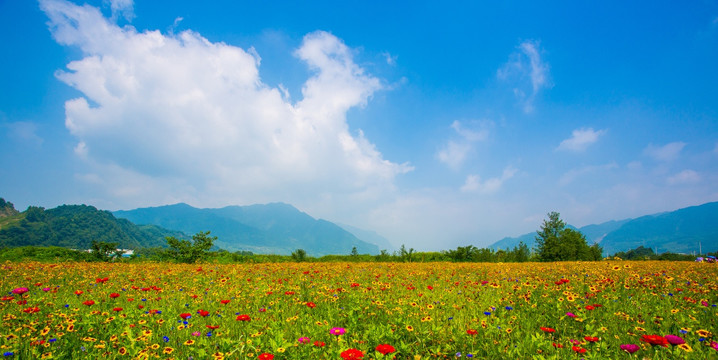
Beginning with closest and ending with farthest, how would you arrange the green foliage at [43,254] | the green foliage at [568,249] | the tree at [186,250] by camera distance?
the green foliage at [43,254]
the tree at [186,250]
the green foliage at [568,249]

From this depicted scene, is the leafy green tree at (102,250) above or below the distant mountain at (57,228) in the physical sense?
below

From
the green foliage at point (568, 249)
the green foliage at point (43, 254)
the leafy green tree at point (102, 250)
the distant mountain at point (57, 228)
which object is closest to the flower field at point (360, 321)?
the leafy green tree at point (102, 250)

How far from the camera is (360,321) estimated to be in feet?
15.3

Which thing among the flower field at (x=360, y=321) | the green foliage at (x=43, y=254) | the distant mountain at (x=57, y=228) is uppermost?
the distant mountain at (x=57, y=228)

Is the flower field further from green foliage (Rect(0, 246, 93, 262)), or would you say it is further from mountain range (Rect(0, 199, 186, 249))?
mountain range (Rect(0, 199, 186, 249))

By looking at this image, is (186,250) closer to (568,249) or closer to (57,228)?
(568,249)

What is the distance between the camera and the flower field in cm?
316

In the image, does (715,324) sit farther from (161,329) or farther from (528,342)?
(161,329)

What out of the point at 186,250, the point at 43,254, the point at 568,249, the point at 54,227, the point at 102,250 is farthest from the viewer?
the point at 54,227

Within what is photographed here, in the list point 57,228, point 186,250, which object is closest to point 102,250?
point 186,250

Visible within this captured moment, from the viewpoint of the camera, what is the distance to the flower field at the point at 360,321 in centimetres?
316

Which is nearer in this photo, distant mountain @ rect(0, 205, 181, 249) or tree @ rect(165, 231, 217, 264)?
tree @ rect(165, 231, 217, 264)

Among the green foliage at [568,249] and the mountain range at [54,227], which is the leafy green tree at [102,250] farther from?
the mountain range at [54,227]

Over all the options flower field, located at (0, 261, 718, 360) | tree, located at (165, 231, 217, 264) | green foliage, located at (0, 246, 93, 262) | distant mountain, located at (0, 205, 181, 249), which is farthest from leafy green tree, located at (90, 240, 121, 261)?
distant mountain, located at (0, 205, 181, 249)
